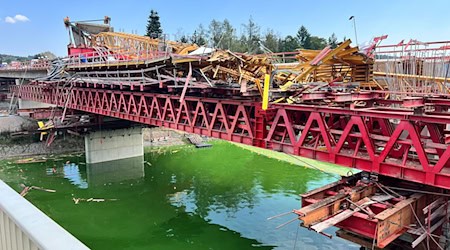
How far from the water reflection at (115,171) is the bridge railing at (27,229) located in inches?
1005

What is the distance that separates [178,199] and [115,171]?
31.9 ft

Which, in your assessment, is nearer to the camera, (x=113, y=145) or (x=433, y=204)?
(x=433, y=204)

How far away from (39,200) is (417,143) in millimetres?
22710

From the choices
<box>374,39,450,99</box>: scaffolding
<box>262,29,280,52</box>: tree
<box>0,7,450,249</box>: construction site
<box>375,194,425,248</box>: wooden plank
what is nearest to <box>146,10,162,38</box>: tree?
<box>262,29,280,52</box>: tree

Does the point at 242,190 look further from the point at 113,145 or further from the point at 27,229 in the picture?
the point at 27,229

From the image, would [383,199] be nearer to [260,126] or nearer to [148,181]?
[260,126]

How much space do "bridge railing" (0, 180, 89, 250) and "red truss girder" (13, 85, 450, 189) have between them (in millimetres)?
7655

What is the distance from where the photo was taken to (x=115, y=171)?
3058 cm

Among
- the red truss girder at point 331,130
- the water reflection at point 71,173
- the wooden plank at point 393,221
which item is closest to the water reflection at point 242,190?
the water reflection at point 71,173

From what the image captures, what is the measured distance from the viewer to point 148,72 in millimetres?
17734

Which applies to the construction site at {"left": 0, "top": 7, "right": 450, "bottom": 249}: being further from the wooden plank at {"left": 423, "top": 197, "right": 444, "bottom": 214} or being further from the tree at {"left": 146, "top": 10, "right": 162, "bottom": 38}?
the tree at {"left": 146, "top": 10, "right": 162, "bottom": 38}

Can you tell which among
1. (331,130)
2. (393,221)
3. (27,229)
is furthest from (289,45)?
(27,229)

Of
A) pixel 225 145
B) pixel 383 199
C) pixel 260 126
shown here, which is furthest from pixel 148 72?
pixel 225 145

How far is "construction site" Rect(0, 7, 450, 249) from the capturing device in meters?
8.44
